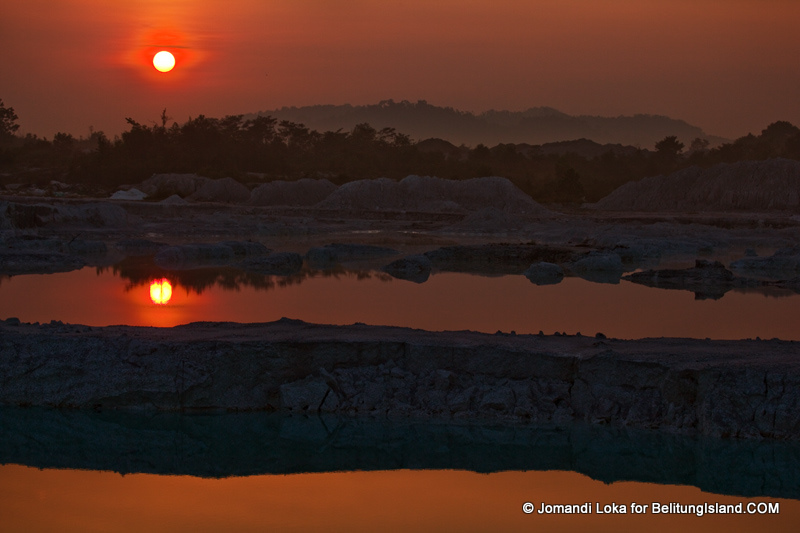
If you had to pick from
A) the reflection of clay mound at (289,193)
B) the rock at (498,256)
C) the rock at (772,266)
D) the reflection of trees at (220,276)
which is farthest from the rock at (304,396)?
the reflection of clay mound at (289,193)

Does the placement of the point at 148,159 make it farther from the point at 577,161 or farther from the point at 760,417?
the point at 760,417

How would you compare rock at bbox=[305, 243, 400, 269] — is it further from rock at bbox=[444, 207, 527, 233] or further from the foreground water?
rock at bbox=[444, 207, 527, 233]

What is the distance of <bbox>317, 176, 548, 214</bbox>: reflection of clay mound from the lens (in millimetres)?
40500

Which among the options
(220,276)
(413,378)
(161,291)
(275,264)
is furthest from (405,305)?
(275,264)

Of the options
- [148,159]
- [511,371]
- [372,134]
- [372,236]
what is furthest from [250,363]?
[372,134]

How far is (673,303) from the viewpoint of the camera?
1197cm

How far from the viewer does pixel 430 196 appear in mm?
41562

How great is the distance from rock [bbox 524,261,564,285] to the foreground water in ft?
1.17

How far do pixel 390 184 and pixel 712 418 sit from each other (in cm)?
3646

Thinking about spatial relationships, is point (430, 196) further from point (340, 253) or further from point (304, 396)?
point (304, 396)

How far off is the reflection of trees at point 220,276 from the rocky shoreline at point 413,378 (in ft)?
18.6

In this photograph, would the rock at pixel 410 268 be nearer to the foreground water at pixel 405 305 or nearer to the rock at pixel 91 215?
the foreground water at pixel 405 305

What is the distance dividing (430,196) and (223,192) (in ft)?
34.9

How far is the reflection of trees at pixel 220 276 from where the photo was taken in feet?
43.6
